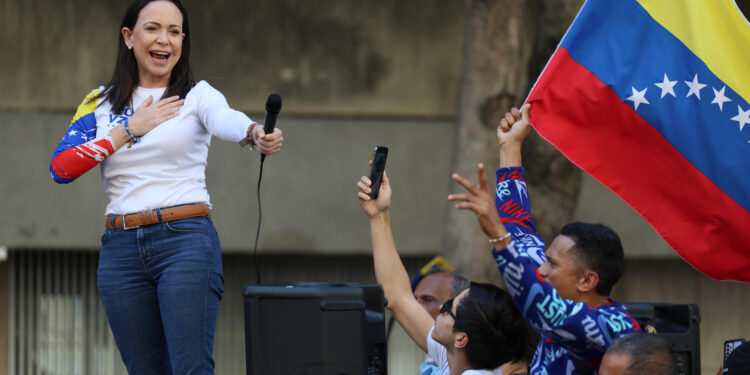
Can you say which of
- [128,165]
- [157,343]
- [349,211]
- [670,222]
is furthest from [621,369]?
[349,211]

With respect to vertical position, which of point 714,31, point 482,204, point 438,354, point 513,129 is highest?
point 714,31

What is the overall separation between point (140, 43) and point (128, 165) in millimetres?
405

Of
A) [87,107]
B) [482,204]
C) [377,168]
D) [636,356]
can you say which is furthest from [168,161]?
[636,356]

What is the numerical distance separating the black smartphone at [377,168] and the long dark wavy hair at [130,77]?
0.72 meters

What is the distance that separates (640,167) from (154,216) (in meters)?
Result: 1.94

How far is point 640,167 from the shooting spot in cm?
425

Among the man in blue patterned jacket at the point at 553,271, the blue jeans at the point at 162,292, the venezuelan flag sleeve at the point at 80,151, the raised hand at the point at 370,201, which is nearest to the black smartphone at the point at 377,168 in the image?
the raised hand at the point at 370,201

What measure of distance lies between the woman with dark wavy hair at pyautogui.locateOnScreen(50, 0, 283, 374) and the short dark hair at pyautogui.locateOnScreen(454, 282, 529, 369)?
2.93 ft

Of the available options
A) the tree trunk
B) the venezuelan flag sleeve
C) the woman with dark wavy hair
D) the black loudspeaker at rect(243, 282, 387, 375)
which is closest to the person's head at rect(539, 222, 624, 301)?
A: the black loudspeaker at rect(243, 282, 387, 375)

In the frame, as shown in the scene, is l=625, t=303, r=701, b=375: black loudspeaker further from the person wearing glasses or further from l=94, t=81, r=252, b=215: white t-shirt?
l=94, t=81, r=252, b=215: white t-shirt

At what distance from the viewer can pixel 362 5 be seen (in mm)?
10156

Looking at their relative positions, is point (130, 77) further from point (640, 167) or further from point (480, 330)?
point (640, 167)

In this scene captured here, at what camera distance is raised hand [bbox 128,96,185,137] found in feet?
11.2

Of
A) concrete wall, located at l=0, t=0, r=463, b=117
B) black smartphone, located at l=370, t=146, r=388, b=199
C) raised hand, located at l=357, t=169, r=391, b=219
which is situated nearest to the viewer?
black smartphone, located at l=370, t=146, r=388, b=199
